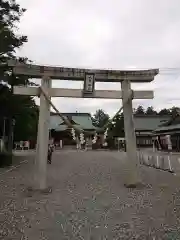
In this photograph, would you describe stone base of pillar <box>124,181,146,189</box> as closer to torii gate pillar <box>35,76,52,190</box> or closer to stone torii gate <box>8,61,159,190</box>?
stone torii gate <box>8,61,159,190</box>

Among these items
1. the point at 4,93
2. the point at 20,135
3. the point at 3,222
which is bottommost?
the point at 3,222

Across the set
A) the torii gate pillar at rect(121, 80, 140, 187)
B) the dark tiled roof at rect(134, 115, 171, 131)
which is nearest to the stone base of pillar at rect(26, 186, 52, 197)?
the torii gate pillar at rect(121, 80, 140, 187)

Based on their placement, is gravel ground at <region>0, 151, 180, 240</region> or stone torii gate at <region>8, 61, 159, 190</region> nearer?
gravel ground at <region>0, 151, 180, 240</region>

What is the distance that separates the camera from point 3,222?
632 centimetres

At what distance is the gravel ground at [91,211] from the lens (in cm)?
568

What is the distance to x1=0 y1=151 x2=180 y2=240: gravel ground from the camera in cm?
568

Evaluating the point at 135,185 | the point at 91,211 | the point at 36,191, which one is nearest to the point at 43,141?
the point at 36,191

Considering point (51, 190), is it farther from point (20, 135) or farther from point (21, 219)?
point (20, 135)

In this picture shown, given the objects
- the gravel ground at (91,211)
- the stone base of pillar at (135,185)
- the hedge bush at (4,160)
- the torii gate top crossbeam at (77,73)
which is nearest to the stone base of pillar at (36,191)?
the gravel ground at (91,211)

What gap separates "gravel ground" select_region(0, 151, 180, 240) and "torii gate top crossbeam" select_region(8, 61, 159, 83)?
3954mm

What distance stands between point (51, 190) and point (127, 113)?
392 centimetres

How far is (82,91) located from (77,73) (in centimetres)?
69

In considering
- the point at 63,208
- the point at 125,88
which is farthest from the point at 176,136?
the point at 63,208

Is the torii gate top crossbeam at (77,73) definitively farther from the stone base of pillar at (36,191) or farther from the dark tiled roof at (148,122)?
the dark tiled roof at (148,122)
